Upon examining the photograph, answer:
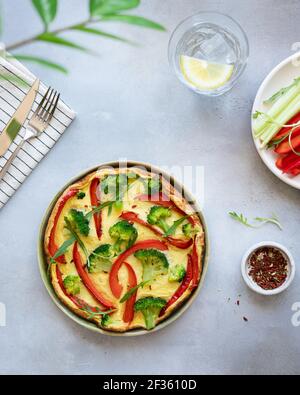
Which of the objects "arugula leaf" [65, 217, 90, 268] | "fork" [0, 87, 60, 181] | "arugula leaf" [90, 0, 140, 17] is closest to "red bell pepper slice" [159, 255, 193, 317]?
"arugula leaf" [65, 217, 90, 268]

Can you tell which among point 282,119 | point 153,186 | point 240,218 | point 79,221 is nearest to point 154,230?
point 153,186

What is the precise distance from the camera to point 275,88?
218 centimetres

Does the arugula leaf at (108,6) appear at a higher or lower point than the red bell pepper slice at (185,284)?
lower

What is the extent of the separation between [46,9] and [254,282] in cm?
181

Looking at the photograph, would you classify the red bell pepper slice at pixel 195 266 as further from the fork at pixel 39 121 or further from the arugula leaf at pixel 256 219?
the fork at pixel 39 121

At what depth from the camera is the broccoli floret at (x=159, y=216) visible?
2.07 metres

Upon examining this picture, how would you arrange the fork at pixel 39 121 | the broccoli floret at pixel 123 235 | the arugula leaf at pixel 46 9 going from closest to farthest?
the arugula leaf at pixel 46 9, the broccoli floret at pixel 123 235, the fork at pixel 39 121

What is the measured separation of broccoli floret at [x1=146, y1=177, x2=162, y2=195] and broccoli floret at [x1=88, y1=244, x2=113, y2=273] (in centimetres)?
27

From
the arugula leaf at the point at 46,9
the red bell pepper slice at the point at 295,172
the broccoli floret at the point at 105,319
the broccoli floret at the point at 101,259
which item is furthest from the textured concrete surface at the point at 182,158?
the arugula leaf at the point at 46,9

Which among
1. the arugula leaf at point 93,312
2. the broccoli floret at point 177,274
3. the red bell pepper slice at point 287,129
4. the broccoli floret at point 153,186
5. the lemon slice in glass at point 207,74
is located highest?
the lemon slice in glass at point 207,74

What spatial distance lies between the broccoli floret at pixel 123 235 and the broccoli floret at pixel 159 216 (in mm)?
82
